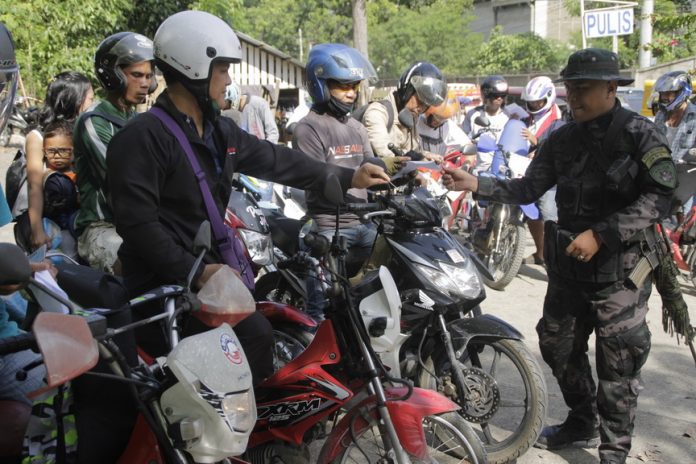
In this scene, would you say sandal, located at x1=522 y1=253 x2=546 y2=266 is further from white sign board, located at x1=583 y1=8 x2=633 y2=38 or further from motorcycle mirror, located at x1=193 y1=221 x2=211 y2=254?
white sign board, located at x1=583 y1=8 x2=633 y2=38

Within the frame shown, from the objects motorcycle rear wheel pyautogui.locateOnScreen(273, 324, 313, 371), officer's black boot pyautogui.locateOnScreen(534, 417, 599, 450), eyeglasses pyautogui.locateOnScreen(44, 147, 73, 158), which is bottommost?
officer's black boot pyautogui.locateOnScreen(534, 417, 599, 450)

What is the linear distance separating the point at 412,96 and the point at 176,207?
3.29 metres

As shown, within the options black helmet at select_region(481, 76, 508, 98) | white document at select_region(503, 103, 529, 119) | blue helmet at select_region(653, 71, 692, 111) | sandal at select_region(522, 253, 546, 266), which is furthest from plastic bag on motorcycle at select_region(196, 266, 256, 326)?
A: black helmet at select_region(481, 76, 508, 98)

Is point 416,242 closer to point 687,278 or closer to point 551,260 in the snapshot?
point 551,260

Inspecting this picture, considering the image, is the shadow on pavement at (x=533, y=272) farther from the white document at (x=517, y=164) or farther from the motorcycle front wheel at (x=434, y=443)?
the motorcycle front wheel at (x=434, y=443)

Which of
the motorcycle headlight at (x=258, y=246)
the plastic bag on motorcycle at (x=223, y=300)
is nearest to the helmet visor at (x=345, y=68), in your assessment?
the motorcycle headlight at (x=258, y=246)

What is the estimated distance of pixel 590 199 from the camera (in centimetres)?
390

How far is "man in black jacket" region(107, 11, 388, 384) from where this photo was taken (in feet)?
9.35

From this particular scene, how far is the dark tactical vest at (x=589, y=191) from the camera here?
375 centimetres

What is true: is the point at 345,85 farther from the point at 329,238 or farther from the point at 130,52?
the point at 130,52

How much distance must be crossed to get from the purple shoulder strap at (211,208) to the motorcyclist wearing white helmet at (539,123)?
5.42 meters

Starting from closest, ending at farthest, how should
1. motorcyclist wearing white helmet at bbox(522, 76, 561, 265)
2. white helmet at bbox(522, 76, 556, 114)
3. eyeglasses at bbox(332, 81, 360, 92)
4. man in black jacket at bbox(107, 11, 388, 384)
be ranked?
man in black jacket at bbox(107, 11, 388, 384) → eyeglasses at bbox(332, 81, 360, 92) → motorcyclist wearing white helmet at bbox(522, 76, 561, 265) → white helmet at bbox(522, 76, 556, 114)

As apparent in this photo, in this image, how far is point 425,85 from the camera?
5.85 m

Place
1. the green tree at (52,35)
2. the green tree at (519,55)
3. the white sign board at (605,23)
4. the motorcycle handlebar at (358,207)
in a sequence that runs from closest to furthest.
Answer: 1. the motorcycle handlebar at (358,207)
2. the green tree at (52,35)
3. the white sign board at (605,23)
4. the green tree at (519,55)
